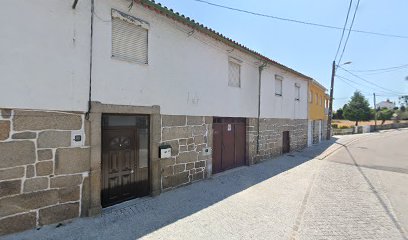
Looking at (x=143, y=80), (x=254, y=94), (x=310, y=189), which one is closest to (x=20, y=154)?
(x=143, y=80)

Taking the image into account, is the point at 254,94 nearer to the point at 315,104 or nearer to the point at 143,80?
the point at 143,80

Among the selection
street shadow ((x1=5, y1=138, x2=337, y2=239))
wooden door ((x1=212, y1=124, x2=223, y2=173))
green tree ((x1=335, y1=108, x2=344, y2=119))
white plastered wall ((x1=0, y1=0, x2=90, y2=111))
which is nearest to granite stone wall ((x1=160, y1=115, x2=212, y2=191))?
street shadow ((x1=5, y1=138, x2=337, y2=239))

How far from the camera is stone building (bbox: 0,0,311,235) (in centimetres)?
411

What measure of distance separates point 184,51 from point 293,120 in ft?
32.6

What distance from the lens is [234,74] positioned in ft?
31.4

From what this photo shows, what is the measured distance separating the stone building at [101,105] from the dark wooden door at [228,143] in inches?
4.2

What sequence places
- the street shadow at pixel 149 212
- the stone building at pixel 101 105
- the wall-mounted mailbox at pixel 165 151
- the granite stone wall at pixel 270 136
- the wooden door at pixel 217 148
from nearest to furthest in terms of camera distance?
the stone building at pixel 101 105 → the street shadow at pixel 149 212 → the wall-mounted mailbox at pixel 165 151 → the wooden door at pixel 217 148 → the granite stone wall at pixel 270 136

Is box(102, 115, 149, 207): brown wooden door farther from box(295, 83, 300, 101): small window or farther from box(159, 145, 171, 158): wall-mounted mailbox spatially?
box(295, 83, 300, 101): small window

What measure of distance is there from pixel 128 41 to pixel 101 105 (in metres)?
1.65

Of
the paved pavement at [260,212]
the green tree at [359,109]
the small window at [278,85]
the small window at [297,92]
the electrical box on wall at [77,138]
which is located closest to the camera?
the paved pavement at [260,212]

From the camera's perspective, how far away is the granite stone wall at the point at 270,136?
10633 millimetres

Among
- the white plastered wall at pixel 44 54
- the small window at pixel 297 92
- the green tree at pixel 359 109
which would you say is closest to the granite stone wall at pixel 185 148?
the white plastered wall at pixel 44 54

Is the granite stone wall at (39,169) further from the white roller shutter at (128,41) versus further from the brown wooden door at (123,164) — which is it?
the white roller shutter at (128,41)

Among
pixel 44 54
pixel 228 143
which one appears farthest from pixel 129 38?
pixel 228 143
